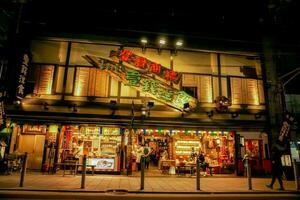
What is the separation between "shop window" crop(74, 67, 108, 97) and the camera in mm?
16656

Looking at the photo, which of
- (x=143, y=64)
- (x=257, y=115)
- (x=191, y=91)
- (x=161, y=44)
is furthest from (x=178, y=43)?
(x=257, y=115)

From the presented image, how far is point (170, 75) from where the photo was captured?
56.1 feet

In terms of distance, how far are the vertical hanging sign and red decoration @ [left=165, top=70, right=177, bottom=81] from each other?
9443 mm

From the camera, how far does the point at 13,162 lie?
15094mm

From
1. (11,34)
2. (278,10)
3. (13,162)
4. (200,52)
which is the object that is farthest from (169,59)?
(13,162)

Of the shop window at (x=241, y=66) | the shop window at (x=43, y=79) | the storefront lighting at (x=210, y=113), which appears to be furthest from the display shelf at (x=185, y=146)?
the shop window at (x=43, y=79)

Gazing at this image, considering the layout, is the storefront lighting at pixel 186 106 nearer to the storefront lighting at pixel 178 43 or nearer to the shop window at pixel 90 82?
the storefront lighting at pixel 178 43

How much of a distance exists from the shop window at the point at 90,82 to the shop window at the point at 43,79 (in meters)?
1.78

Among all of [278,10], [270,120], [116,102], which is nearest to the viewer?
[278,10]

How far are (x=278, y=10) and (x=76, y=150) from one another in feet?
53.8

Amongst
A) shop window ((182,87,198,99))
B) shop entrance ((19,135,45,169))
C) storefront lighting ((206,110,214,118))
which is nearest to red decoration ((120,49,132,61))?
shop window ((182,87,198,99))

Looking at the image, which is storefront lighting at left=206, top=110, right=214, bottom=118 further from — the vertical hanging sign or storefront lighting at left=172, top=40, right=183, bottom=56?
the vertical hanging sign

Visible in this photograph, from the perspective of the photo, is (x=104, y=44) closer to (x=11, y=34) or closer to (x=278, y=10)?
(x=11, y=34)

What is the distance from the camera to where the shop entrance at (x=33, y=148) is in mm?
16391
